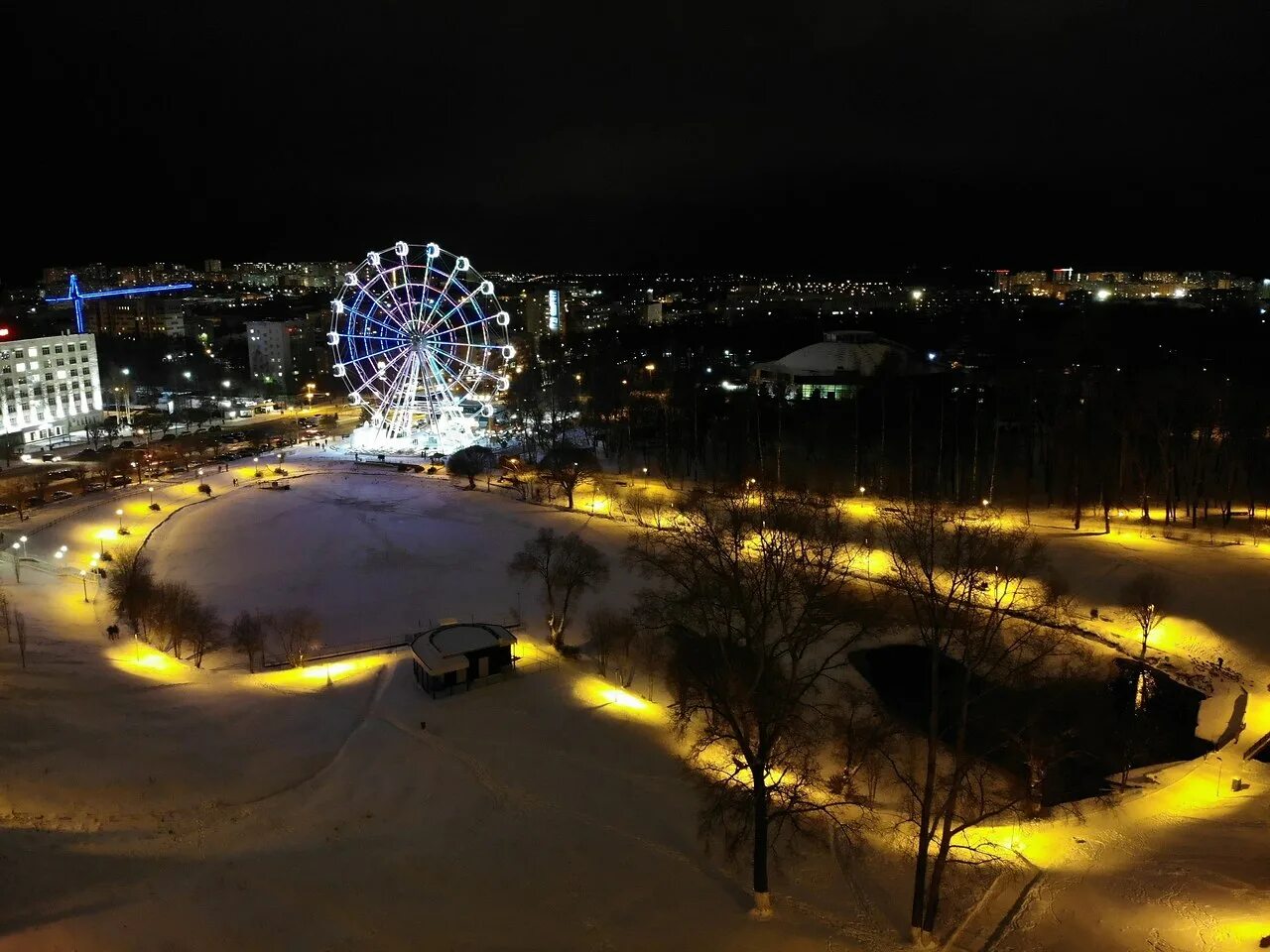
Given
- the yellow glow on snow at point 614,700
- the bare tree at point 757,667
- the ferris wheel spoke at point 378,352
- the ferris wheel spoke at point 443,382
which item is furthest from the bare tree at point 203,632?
the ferris wheel spoke at point 443,382

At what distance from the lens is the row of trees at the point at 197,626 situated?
23.2 metres

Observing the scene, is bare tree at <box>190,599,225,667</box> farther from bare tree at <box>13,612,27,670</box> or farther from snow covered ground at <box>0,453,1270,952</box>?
bare tree at <box>13,612,27,670</box>

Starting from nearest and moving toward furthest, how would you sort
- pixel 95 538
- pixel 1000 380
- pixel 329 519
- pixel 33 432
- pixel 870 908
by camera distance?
pixel 870 908, pixel 95 538, pixel 329 519, pixel 1000 380, pixel 33 432

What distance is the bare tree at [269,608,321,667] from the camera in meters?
23.2

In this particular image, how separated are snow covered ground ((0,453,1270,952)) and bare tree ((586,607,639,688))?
772 millimetres

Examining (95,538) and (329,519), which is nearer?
(95,538)

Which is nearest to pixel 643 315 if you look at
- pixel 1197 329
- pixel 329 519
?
pixel 1197 329

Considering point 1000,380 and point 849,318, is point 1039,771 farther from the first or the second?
point 849,318

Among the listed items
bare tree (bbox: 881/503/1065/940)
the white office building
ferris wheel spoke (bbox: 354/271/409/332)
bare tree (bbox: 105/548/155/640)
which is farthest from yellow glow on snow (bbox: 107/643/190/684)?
the white office building

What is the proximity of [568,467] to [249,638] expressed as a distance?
64.6ft

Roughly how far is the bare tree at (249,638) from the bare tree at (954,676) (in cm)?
1621

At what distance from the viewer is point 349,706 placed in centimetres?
1969

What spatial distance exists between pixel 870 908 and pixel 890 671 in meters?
11.7

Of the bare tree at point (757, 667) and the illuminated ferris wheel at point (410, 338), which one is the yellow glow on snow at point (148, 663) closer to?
the bare tree at point (757, 667)
